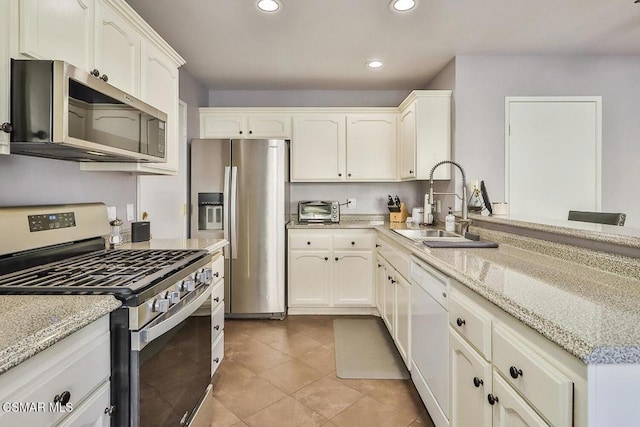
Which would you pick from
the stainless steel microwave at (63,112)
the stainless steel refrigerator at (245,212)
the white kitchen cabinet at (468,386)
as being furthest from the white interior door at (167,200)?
the white kitchen cabinet at (468,386)

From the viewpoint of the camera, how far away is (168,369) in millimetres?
1316

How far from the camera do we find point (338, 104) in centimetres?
404

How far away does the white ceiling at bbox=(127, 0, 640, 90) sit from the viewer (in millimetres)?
2258

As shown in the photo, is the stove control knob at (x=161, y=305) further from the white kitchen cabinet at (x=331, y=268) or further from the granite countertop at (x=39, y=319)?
the white kitchen cabinet at (x=331, y=268)

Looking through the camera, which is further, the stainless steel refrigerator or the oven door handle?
the stainless steel refrigerator

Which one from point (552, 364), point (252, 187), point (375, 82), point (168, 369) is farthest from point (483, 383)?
point (375, 82)

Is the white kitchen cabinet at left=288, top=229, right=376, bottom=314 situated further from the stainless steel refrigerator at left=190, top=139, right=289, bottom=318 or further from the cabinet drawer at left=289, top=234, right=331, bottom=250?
the stainless steel refrigerator at left=190, top=139, right=289, bottom=318

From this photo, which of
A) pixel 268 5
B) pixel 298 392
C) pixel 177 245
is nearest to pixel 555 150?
pixel 268 5

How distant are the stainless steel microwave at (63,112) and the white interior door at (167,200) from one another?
40.2 inches

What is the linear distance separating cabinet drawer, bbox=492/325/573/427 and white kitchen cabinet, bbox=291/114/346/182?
9.23ft

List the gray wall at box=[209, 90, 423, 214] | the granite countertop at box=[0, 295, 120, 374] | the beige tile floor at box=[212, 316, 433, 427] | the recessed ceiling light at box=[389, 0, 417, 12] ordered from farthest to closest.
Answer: the gray wall at box=[209, 90, 423, 214]
the recessed ceiling light at box=[389, 0, 417, 12]
the beige tile floor at box=[212, 316, 433, 427]
the granite countertop at box=[0, 295, 120, 374]

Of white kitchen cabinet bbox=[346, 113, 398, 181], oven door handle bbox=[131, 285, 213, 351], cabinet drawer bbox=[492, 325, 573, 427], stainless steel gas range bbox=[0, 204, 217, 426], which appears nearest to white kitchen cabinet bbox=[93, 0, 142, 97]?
stainless steel gas range bbox=[0, 204, 217, 426]

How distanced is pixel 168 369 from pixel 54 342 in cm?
61

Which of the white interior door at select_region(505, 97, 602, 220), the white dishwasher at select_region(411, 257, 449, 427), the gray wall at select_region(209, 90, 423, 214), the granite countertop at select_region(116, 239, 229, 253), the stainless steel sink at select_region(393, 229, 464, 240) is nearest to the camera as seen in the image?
the white dishwasher at select_region(411, 257, 449, 427)
